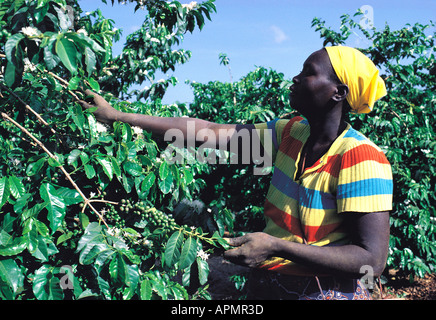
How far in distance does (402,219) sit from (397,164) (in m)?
0.78

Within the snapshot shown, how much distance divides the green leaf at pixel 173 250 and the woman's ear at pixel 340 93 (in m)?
0.90

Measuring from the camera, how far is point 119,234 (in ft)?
5.54

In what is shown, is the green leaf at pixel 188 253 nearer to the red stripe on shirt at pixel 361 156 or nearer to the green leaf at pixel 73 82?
the red stripe on shirt at pixel 361 156

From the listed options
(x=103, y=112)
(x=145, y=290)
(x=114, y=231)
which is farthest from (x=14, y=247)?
(x=103, y=112)

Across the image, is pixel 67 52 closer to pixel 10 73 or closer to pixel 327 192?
pixel 10 73

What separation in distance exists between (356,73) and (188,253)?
3.37 ft

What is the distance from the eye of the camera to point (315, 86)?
5.32 ft

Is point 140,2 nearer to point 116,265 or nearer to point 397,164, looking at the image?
point 116,265

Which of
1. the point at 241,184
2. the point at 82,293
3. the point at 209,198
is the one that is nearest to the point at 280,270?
the point at 82,293

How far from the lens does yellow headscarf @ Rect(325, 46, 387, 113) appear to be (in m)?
1.60

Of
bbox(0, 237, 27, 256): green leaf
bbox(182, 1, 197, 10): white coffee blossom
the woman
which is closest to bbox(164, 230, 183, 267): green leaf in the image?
the woman

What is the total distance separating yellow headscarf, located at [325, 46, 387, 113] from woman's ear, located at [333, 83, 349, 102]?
2 cm

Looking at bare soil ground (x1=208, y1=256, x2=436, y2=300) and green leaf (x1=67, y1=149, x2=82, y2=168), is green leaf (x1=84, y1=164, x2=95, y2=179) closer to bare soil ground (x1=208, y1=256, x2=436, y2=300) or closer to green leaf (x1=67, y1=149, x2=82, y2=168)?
green leaf (x1=67, y1=149, x2=82, y2=168)

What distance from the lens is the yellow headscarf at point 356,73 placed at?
160 cm
